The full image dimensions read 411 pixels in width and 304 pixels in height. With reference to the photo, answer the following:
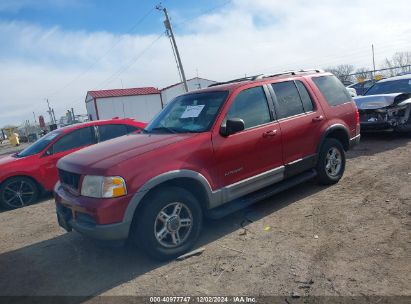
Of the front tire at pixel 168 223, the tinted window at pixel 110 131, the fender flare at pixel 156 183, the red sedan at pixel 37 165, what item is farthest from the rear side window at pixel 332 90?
the red sedan at pixel 37 165

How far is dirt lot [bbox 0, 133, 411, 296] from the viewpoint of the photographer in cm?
340

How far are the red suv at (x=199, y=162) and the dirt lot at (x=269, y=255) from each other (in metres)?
0.37

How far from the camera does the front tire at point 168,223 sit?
3.89 meters

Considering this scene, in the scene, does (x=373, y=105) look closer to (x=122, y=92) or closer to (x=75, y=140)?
(x=75, y=140)

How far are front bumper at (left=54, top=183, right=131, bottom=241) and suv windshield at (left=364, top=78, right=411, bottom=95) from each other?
29.2 ft

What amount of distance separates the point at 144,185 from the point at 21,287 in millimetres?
1795

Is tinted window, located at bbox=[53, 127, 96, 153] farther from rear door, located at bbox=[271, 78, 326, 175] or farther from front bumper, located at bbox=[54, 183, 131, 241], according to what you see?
rear door, located at bbox=[271, 78, 326, 175]

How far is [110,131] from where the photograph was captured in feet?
27.6

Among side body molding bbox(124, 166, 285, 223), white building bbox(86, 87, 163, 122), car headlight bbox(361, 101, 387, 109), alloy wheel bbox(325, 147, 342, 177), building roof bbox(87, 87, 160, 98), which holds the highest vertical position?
building roof bbox(87, 87, 160, 98)

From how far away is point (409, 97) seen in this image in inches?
368

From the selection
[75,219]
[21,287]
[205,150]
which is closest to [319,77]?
[205,150]

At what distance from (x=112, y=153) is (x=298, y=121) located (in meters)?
2.79

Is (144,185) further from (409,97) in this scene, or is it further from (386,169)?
(409,97)

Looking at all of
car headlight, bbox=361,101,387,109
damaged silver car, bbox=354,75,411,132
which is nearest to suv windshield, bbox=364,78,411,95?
damaged silver car, bbox=354,75,411,132
